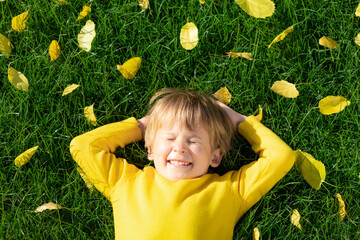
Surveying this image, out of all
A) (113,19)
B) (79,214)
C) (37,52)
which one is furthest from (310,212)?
(37,52)

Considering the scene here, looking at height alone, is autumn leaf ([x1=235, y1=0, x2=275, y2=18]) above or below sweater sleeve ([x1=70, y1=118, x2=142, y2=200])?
above

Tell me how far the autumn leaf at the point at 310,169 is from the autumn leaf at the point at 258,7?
2.01 ft

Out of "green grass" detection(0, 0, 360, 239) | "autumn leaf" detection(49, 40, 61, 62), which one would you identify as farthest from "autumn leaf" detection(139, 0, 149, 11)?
"autumn leaf" detection(49, 40, 61, 62)

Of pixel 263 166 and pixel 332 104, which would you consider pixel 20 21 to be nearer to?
pixel 263 166

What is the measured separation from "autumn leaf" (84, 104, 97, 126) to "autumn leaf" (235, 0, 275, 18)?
2.60 ft

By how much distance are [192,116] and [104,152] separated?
15.3 inches

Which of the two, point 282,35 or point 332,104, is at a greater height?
point 282,35

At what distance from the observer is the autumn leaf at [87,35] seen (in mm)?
2441

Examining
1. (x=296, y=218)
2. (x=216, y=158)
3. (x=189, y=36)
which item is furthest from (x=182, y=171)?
(x=189, y=36)

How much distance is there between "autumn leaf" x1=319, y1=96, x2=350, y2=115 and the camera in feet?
7.66

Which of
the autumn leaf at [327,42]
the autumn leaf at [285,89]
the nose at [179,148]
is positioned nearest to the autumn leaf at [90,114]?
the nose at [179,148]

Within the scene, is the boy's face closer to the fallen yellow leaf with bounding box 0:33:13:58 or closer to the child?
the child

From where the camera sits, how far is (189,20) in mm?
2479

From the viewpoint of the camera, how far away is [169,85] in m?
2.43
